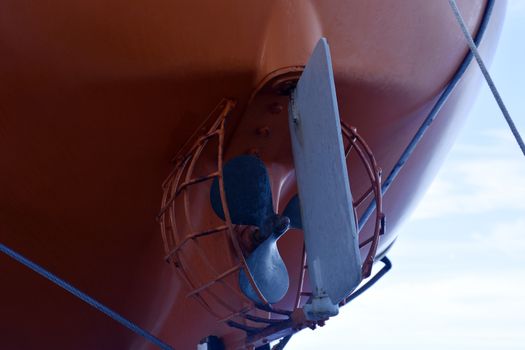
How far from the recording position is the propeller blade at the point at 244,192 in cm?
301

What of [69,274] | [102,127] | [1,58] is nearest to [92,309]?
[69,274]

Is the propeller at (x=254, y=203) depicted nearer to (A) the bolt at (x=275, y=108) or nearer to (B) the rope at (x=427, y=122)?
(A) the bolt at (x=275, y=108)

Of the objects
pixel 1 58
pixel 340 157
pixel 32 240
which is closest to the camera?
pixel 340 157

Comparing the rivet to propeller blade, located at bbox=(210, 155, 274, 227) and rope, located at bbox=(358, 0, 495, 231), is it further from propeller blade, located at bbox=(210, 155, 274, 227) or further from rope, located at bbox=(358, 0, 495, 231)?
rope, located at bbox=(358, 0, 495, 231)

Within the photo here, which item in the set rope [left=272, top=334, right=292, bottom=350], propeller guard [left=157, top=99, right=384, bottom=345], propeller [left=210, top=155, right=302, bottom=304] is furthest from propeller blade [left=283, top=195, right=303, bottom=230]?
rope [left=272, top=334, right=292, bottom=350]

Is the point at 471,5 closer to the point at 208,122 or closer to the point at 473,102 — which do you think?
the point at 473,102

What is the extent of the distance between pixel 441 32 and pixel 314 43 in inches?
32.2

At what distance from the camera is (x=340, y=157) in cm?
250

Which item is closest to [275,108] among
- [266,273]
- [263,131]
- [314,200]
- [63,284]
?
[263,131]

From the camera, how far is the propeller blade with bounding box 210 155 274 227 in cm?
301

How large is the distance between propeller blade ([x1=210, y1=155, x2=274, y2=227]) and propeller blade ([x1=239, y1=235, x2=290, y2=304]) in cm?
11

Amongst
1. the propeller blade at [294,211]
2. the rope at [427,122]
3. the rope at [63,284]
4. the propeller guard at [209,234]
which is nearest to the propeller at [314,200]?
the propeller guard at [209,234]

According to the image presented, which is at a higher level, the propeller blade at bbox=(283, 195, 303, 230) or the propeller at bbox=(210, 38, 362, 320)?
the propeller blade at bbox=(283, 195, 303, 230)

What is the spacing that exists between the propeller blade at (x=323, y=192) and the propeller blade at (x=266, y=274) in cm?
30
